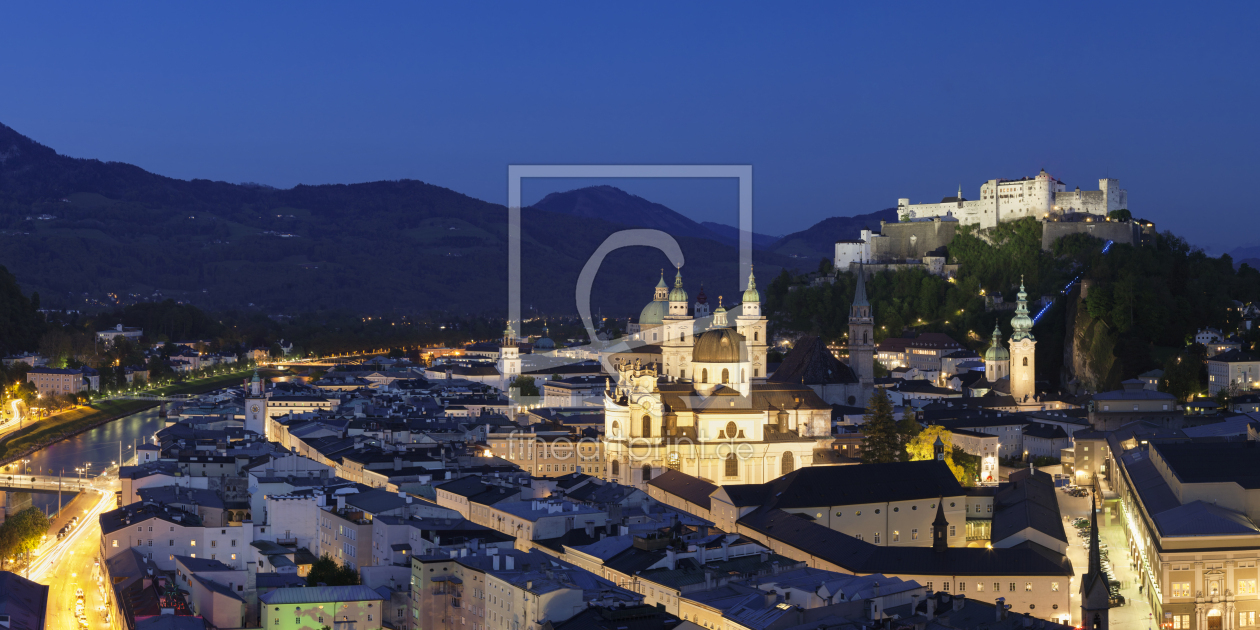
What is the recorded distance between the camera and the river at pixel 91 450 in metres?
49.2

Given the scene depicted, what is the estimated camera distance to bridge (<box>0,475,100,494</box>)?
4472 cm

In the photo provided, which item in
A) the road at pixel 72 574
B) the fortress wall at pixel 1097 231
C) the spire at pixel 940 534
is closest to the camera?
the road at pixel 72 574

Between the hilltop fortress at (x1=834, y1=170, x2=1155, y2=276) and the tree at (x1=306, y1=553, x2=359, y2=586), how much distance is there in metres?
45.5

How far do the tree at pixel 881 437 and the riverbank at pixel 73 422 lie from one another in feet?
95.6

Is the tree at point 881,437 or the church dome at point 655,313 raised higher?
the church dome at point 655,313

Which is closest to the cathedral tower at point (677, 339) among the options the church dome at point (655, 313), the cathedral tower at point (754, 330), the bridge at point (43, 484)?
the cathedral tower at point (754, 330)

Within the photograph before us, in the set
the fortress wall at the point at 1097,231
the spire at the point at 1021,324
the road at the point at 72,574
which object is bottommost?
the road at the point at 72,574

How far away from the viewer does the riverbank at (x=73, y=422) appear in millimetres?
56947

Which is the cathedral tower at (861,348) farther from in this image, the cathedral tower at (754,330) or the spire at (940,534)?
the spire at (940,534)

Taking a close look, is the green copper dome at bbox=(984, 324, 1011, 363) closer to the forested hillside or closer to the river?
the forested hillside

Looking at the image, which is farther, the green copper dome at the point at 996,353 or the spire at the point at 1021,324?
the green copper dome at the point at 996,353

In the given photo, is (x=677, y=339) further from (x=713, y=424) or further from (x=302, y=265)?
(x=302, y=265)

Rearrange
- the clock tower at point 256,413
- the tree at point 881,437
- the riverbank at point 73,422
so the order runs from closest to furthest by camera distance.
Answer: the tree at point 881,437, the riverbank at point 73,422, the clock tower at point 256,413

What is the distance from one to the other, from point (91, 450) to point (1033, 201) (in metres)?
40.5
